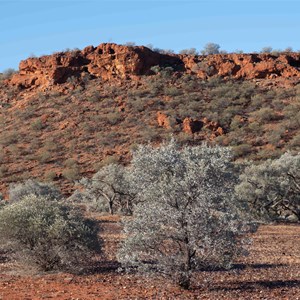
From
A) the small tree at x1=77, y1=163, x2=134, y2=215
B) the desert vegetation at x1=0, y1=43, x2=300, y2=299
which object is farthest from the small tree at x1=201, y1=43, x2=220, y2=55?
the small tree at x1=77, y1=163, x2=134, y2=215

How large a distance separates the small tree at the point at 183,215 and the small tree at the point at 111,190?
1744 cm

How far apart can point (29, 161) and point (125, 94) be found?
568 inches

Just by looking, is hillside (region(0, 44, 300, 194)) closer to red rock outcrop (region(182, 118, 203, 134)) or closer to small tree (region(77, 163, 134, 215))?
red rock outcrop (region(182, 118, 203, 134))

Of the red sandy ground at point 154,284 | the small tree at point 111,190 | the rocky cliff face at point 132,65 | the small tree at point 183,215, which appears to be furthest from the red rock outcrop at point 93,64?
the small tree at point 183,215

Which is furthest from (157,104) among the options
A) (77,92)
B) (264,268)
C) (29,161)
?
(264,268)

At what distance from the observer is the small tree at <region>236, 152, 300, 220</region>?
27.9 m

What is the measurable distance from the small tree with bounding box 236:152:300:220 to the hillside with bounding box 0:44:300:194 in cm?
1569

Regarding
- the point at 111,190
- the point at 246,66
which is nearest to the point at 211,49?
the point at 246,66

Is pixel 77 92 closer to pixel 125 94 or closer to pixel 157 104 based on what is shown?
pixel 125 94

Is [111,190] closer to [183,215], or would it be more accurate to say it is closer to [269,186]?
[269,186]

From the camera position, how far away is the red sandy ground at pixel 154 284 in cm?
1003

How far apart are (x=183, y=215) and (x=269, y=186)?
1859cm

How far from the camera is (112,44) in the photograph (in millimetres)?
62906

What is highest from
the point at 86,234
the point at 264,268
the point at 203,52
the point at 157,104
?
the point at 203,52
